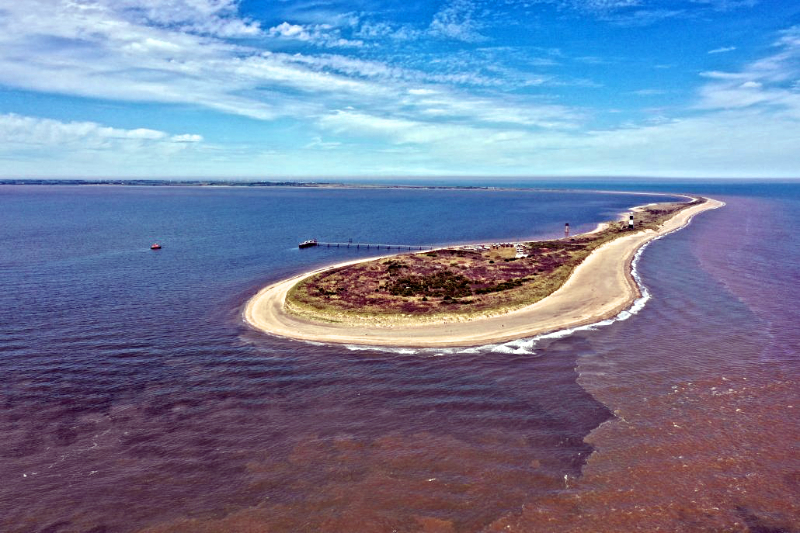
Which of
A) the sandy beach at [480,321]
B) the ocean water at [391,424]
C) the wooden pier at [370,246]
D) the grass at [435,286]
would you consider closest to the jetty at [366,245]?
the wooden pier at [370,246]

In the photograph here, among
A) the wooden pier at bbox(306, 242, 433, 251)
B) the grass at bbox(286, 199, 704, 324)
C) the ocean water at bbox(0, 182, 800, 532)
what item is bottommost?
the ocean water at bbox(0, 182, 800, 532)

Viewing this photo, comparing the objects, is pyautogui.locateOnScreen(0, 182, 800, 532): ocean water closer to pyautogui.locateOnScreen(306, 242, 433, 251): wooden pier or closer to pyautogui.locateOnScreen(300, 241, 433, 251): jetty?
pyautogui.locateOnScreen(300, 241, 433, 251): jetty

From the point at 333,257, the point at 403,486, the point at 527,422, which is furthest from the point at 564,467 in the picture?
the point at 333,257

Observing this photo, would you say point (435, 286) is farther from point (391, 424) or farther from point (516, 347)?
point (391, 424)

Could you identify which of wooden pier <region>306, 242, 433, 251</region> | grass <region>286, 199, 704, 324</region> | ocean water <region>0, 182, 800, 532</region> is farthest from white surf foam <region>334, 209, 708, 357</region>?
wooden pier <region>306, 242, 433, 251</region>

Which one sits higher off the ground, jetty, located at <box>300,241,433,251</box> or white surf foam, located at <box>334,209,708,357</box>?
jetty, located at <box>300,241,433,251</box>

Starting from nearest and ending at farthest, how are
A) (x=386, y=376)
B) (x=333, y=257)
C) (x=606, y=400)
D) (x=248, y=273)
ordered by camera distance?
(x=606, y=400) → (x=386, y=376) → (x=248, y=273) → (x=333, y=257)

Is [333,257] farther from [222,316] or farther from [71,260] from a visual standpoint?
[71,260]
